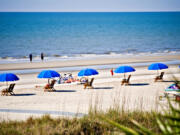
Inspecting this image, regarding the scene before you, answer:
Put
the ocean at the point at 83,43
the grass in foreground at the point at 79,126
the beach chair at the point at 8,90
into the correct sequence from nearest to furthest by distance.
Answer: the grass in foreground at the point at 79,126
the beach chair at the point at 8,90
the ocean at the point at 83,43

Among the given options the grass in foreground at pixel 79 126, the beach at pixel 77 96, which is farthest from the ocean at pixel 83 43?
the grass in foreground at pixel 79 126

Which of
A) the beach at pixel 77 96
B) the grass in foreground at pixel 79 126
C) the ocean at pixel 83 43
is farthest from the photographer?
the ocean at pixel 83 43

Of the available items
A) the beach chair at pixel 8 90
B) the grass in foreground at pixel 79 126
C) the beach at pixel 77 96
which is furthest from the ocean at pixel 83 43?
the grass in foreground at pixel 79 126

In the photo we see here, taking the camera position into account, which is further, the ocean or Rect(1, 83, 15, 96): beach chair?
the ocean

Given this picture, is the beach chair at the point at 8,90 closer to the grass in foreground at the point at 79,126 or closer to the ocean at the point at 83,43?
the grass in foreground at the point at 79,126

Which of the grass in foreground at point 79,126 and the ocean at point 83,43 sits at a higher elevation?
the ocean at point 83,43

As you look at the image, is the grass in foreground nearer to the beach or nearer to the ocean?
the beach

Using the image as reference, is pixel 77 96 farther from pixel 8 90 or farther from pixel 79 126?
pixel 79 126

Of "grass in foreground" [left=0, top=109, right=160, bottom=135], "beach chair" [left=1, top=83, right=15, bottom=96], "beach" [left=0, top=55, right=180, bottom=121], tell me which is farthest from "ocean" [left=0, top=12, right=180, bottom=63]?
"grass in foreground" [left=0, top=109, right=160, bottom=135]

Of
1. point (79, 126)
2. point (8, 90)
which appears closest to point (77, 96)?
point (8, 90)

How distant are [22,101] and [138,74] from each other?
11753 millimetres

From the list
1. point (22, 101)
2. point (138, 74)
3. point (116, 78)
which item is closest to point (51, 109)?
point (22, 101)

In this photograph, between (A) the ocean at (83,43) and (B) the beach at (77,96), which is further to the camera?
(A) the ocean at (83,43)

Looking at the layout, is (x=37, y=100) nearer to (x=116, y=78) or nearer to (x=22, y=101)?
(x=22, y=101)
